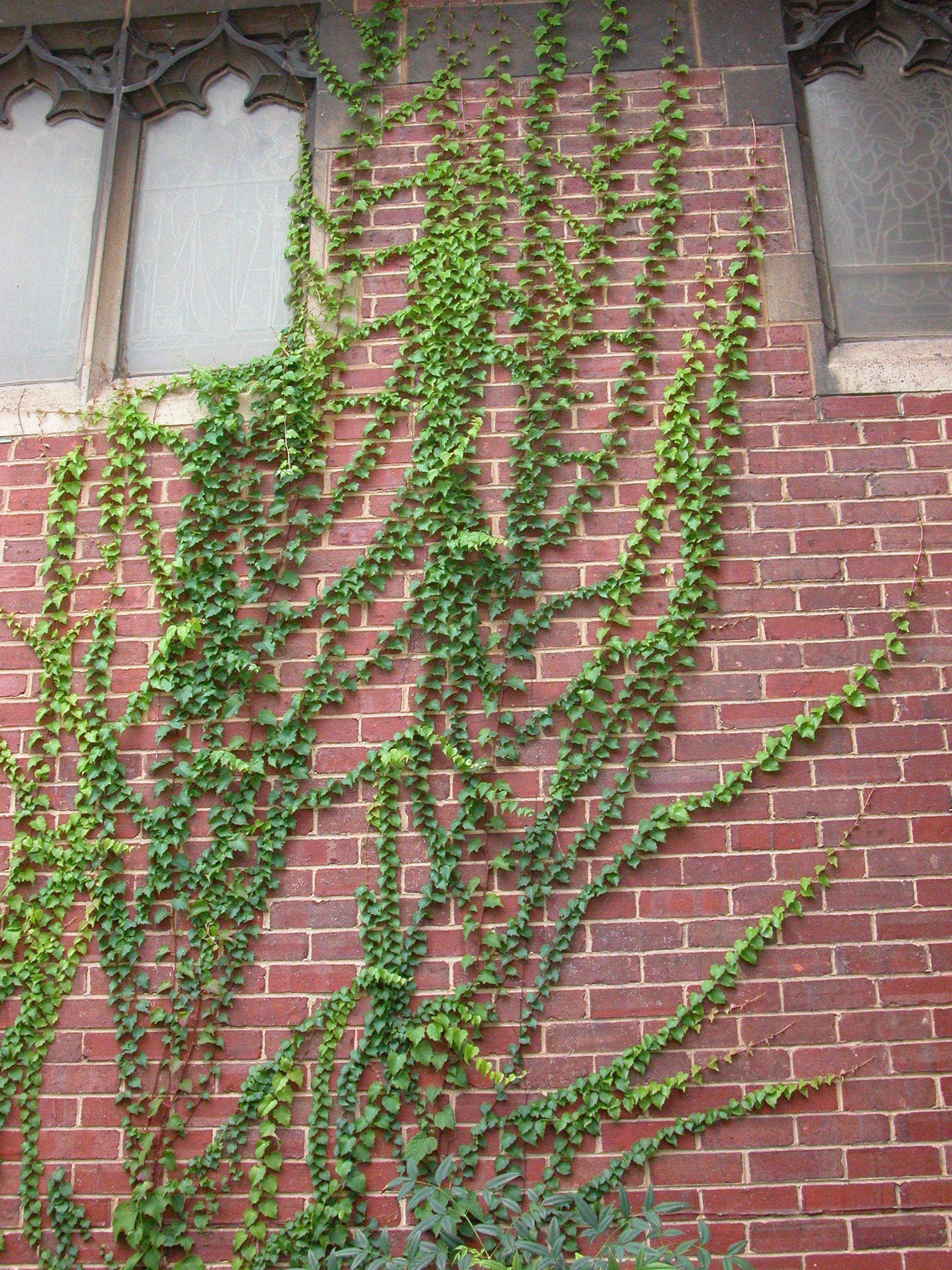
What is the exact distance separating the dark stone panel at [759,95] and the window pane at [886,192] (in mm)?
243

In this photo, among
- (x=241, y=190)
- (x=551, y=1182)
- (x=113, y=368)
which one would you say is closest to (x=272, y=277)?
(x=241, y=190)

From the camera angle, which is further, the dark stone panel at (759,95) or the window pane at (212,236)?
the window pane at (212,236)

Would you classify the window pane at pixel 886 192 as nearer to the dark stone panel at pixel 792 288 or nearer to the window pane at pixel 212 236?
the dark stone panel at pixel 792 288

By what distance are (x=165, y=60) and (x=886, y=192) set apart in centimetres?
274

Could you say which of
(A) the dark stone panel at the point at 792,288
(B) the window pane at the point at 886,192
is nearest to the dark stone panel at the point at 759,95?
(B) the window pane at the point at 886,192

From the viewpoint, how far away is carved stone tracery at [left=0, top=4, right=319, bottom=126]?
420cm

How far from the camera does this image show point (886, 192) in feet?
13.3

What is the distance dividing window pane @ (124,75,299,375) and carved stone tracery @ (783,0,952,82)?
1.91m

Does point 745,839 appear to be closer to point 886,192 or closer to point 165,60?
point 886,192

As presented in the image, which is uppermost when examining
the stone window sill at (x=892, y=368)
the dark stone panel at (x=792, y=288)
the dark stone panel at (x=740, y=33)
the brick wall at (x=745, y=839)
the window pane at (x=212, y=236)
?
the dark stone panel at (x=740, y=33)

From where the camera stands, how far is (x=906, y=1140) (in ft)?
9.98

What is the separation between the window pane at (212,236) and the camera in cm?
398

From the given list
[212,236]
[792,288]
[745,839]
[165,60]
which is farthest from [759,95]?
[745,839]

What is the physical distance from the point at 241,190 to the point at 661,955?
3.08 meters
